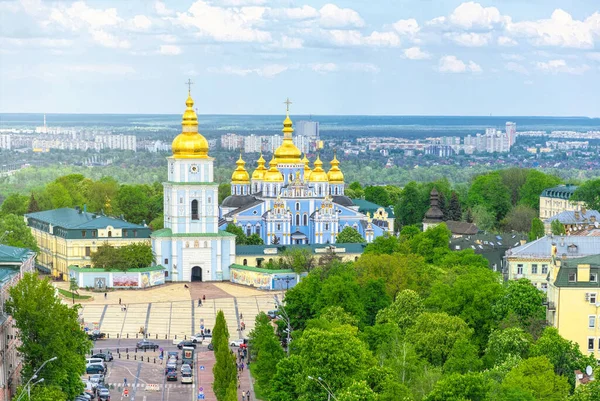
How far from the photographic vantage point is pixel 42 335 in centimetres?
5834

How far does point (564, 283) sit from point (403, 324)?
29.2 ft

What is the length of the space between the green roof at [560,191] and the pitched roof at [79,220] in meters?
48.5

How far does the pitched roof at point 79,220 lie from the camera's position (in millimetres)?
105438

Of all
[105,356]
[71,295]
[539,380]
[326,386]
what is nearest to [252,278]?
[71,295]

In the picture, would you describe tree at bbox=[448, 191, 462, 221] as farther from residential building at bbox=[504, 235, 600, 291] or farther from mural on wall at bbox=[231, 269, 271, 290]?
residential building at bbox=[504, 235, 600, 291]

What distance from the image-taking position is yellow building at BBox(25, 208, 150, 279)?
10375 centimetres

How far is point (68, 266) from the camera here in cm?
10238

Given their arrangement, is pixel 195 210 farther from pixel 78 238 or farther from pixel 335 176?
pixel 335 176

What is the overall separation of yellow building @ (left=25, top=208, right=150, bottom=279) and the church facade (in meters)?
2.72

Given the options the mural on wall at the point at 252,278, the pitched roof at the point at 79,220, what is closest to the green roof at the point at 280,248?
the mural on wall at the point at 252,278

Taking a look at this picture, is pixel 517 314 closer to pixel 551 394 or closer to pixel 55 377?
pixel 551 394

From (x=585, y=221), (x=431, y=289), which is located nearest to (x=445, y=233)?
(x=585, y=221)

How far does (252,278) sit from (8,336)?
135 feet

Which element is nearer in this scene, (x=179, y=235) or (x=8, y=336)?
(x=8, y=336)
